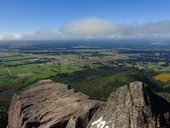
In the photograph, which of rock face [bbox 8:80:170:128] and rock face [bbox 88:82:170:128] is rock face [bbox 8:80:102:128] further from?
rock face [bbox 88:82:170:128]

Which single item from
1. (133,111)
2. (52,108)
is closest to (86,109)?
(52,108)

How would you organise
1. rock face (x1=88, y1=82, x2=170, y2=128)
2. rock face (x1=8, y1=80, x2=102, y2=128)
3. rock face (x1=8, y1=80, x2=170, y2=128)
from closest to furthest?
1. rock face (x1=88, y1=82, x2=170, y2=128)
2. rock face (x1=8, y1=80, x2=170, y2=128)
3. rock face (x1=8, y1=80, x2=102, y2=128)

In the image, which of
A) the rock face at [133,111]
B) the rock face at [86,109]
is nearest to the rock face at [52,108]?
the rock face at [86,109]

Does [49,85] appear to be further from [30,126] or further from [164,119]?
[164,119]

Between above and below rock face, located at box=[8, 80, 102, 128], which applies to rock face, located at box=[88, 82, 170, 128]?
above

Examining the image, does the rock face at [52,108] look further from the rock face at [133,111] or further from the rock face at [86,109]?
the rock face at [133,111]

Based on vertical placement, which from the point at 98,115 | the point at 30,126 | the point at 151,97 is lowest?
the point at 30,126

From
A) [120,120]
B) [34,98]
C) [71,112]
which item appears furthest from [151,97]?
[34,98]

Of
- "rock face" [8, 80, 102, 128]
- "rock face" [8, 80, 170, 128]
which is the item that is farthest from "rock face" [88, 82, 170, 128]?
"rock face" [8, 80, 102, 128]
